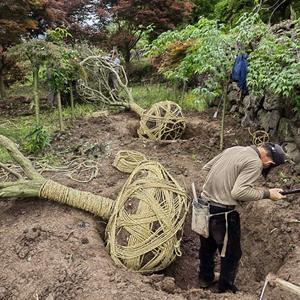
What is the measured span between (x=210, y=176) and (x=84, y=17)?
1034 cm

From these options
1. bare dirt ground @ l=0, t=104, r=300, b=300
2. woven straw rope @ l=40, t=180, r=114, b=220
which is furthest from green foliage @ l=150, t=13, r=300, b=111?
woven straw rope @ l=40, t=180, r=114, b=220

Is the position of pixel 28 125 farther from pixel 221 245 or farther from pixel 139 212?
pixel 221 245

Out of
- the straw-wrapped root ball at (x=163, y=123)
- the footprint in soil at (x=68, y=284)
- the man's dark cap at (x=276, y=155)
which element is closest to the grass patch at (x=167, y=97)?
the straw-wrapped root ball at (x=163, y=123)

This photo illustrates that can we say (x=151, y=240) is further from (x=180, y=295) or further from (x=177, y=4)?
(x=177, y=4)

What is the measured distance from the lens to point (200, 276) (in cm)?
366

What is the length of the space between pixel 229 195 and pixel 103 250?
1.22m

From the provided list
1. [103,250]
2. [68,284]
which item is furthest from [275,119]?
[68,284]

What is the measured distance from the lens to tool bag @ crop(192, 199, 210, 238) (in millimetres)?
3311

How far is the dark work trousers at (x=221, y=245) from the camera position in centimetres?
330

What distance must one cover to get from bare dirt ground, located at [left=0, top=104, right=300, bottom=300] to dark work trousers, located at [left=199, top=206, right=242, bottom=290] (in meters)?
0.22

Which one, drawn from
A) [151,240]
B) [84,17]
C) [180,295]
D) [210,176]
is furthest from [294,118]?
[84,17]

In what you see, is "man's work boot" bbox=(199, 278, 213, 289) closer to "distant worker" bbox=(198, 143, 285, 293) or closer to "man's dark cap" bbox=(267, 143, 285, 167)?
"distant worker" bbox=(198, 143, 285, 293)

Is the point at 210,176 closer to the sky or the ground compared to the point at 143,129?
closer to the sky

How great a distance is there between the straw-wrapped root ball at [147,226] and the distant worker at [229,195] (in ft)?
1.12
